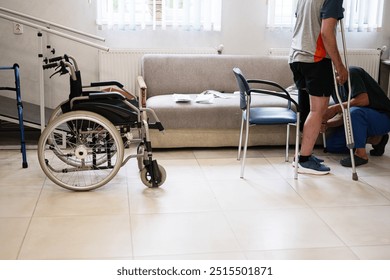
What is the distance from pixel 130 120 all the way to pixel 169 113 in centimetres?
88

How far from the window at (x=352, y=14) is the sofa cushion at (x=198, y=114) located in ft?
4.03

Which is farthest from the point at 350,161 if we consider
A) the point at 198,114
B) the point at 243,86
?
the point at 198,114

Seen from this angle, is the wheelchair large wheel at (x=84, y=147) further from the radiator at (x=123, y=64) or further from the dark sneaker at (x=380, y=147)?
the dark sneaker at (x=380, y=147)

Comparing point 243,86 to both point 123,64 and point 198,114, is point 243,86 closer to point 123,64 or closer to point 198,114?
point 198,114

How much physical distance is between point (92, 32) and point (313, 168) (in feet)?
8.19

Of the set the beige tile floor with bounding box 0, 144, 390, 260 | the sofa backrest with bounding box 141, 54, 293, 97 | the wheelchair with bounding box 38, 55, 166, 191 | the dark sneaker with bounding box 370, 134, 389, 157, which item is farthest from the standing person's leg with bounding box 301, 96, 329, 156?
the sofa backrest with bounding box 141, 54, 293, 97

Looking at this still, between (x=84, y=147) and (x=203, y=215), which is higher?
(x=84, y=147)

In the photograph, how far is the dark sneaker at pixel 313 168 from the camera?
4016 millimetres

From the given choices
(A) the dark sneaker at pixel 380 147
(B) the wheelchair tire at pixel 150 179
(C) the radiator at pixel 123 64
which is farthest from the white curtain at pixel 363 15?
(B) the wheelchair tire at pixel 150 179

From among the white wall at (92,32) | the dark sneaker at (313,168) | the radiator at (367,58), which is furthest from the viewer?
the radiator at (367,58)

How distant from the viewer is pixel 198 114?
4473 millimetres

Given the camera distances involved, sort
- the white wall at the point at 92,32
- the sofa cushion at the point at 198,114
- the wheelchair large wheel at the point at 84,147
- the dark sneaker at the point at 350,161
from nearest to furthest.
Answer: the wheelchair large wheel at the point at 84,147
the dark sneaker at the point at 350,161
the sofa cushion at the point at 198,114
the white wall at the point at 92,32
